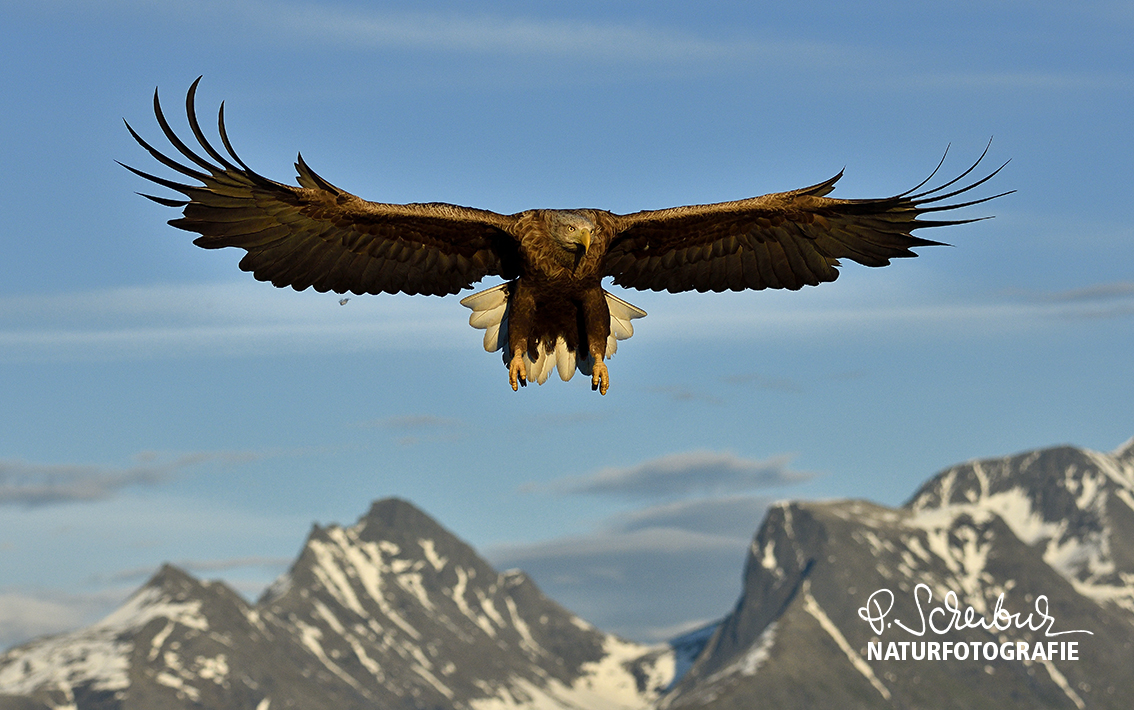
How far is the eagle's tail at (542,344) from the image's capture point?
2247 centimetres

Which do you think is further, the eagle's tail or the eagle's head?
the eagle's tail

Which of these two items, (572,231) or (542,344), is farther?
(542,344)

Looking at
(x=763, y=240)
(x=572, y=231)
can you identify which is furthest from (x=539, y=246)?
(x=763, y=240)

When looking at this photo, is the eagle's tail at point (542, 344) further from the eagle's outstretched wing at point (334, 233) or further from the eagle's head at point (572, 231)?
the eagle's head at point (572, 231)

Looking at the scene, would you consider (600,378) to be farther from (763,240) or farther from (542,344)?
(763,240)

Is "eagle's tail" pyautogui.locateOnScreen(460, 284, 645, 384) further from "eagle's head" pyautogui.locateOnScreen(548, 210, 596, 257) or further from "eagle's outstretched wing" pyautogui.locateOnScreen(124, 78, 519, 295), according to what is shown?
"eagle's head" pyautogui.locateOnScreen(548, 210, 596, 257)

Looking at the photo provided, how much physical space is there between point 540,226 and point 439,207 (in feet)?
4.79

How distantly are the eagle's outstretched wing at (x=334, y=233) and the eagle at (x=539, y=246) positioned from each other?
0.02 meters

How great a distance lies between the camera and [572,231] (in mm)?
20375

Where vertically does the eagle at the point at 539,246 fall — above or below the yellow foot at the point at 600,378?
above

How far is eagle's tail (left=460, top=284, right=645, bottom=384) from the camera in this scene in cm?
2247

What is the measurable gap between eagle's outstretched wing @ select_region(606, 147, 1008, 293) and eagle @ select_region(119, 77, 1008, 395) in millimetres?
21

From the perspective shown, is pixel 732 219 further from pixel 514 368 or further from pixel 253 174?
pixel 253 174

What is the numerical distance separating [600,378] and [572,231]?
242 centimetres
